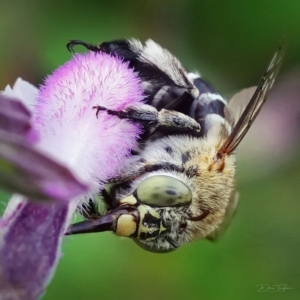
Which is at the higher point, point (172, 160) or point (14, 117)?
point (172, 160)

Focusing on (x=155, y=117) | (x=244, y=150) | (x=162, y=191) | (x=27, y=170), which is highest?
(x=244, y=150)

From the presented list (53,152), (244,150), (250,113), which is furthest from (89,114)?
(244,150)

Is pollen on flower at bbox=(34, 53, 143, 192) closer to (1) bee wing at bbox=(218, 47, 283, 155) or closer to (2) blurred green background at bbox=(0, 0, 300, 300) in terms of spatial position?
(1) bee wing at bbox=(218, 47, 283, 155)

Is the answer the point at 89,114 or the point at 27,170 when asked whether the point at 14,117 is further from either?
the point at 89,114

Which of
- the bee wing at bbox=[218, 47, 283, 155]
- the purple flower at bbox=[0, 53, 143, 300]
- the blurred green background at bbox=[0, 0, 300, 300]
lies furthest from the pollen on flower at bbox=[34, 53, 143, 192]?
the blurred green background at bbox=[0, 0, 300, 300]

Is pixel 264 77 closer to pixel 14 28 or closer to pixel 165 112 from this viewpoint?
pixel 165 112

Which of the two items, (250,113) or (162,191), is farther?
(250,113)

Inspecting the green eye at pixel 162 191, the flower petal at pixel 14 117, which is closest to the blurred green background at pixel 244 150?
the green eye at pixel 162 191

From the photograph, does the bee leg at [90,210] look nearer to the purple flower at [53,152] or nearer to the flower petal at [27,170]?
the purple flower at [53,152]
